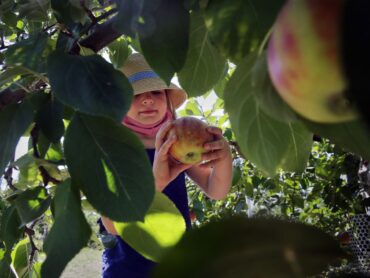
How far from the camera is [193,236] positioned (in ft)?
0.81

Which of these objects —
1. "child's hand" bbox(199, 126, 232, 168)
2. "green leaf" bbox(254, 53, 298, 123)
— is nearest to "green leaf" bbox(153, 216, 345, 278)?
"green leaf" bbox(254, 53, 298, 123)

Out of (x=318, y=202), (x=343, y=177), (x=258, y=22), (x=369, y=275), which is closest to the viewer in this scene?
(x=369, y=275)

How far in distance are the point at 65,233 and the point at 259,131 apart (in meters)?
0.24

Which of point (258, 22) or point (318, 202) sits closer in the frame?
point (258, 22)

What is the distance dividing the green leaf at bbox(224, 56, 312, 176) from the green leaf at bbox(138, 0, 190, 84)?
0.07m

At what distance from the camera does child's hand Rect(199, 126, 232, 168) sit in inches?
48.3

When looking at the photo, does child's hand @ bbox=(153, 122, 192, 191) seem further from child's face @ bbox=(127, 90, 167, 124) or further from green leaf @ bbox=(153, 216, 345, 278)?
green leaf @ bbox=(153, 216, 345, 278)

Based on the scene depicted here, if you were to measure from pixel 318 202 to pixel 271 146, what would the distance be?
337 centimetres

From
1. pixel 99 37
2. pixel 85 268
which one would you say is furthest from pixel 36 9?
pixel 85 268

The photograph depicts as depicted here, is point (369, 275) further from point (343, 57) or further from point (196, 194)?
point (196, 194)

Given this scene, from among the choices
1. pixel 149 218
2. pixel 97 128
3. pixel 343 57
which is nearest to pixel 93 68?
pixel 97 128

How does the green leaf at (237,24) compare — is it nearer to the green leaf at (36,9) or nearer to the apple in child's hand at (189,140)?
the green leaf at (36,9)

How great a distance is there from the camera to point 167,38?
20.2 inches

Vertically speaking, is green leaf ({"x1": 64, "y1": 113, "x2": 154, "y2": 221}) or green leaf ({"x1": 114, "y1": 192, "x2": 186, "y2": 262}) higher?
green leaf ({"x1": 64, "y1": 113, "x2": 154, "y2": 221})
